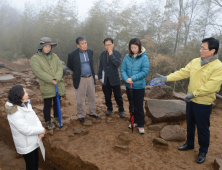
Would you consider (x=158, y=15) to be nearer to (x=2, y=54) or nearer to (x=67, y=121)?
(x=67, y=121)

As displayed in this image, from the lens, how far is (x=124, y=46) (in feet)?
41.3

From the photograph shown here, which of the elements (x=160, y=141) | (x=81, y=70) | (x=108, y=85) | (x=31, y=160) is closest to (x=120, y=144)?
(x=160, y=141)

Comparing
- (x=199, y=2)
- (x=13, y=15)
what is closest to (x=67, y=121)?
(x=199, y=2)

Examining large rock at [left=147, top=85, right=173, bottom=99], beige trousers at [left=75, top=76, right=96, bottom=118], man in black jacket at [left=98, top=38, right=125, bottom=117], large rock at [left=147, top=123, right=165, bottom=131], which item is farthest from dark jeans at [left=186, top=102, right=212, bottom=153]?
large rock at [left=147, top=85, right=173, bottom=99]

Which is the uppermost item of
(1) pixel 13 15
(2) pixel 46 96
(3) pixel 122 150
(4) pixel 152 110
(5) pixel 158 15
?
(1) pixel 13 15

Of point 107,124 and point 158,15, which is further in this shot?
point 158,15

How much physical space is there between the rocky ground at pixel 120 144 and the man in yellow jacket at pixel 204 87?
428 mm

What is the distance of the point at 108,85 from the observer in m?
3.35

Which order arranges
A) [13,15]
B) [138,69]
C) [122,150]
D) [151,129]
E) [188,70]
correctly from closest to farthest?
[188,70], [122,150], [138,69], [151,129], [13,15]

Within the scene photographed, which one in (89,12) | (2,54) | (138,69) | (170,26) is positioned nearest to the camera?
(138,69)

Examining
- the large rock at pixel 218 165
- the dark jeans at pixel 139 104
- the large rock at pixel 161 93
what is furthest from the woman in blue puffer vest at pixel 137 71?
the large rock at pixel 161 93

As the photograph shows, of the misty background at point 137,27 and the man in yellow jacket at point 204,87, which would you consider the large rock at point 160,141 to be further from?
the misty background at point 137,27

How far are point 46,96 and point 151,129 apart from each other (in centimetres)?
205

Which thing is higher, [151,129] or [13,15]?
[13,15]
